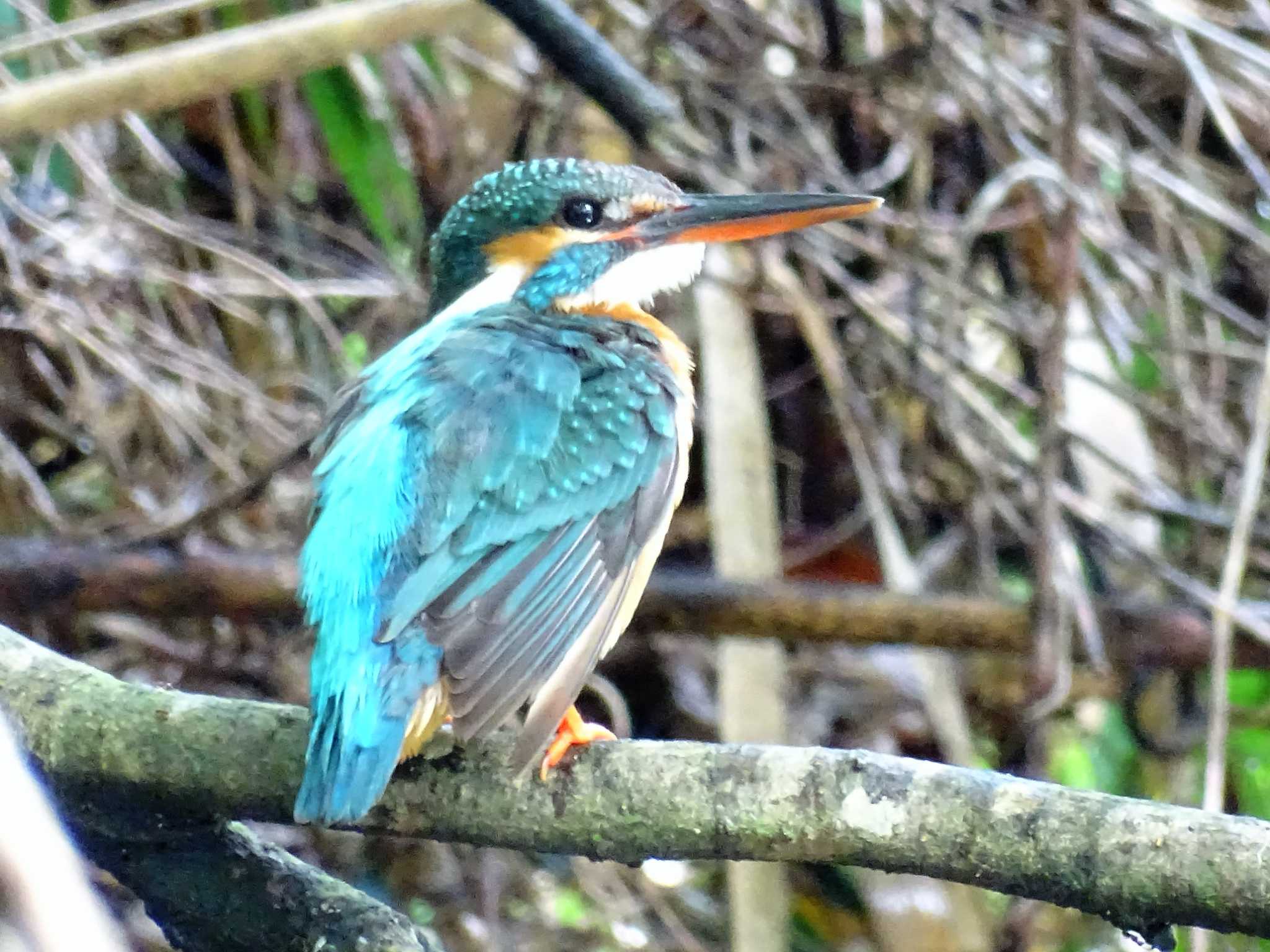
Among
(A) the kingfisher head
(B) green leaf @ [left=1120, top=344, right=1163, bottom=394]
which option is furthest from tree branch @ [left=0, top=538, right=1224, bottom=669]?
(B) green leaf @ [left=1120, top=344, right=1163, bottom=394]

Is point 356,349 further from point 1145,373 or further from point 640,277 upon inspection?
point 1145,373

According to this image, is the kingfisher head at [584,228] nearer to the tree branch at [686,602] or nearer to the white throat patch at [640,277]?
the white throat patch at [640,277]

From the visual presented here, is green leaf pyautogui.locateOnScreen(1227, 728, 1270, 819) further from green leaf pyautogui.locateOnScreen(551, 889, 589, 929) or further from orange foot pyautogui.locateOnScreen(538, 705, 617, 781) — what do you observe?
orange foot pyautogui.locateOnScreen(538, 705, 617, 781)

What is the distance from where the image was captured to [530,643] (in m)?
1.57

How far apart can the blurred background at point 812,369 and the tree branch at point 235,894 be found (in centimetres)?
112

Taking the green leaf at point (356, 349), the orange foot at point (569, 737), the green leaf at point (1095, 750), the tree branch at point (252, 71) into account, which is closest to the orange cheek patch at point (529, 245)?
the tree branch at point (252, 71)

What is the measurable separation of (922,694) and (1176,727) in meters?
0.58

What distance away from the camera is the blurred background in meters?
2.80

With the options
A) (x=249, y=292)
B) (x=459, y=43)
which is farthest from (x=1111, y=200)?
(x=249, y=292)

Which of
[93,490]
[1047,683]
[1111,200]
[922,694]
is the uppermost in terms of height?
[1111,200]

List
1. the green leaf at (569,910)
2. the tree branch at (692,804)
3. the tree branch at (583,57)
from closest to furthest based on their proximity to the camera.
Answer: the tree branch at (692,804)
the tree branch at (583,57)
the green leaf at (569,910)

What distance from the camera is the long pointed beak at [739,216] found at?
2.10 metres

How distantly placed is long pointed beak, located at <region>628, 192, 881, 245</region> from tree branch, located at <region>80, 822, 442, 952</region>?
115cm

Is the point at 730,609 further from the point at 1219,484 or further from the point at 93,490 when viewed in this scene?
the point at 93,490
